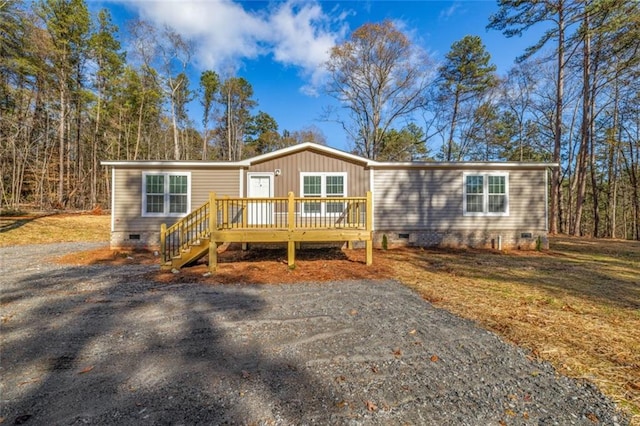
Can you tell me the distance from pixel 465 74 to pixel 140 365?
2347 cm

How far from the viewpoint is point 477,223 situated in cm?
1029

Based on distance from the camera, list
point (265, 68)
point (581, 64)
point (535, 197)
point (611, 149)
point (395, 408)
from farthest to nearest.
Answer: point (265, 68)
point (611, 149)
point (581, 64)
point (535, 197)
point (395, 408)

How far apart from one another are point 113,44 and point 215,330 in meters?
27.5

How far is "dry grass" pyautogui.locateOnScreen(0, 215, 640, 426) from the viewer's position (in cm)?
289

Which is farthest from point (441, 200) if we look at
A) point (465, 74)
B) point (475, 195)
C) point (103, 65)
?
point (103, 65)

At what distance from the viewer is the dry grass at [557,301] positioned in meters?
A: 2.76

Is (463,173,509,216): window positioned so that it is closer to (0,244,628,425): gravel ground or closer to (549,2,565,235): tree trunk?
(549,2,565,235): tree trunk

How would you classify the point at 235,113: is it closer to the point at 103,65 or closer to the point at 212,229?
the point at 103,65

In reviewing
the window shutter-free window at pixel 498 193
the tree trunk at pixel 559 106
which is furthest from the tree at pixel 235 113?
→ the tree trunk at pixel 559 106

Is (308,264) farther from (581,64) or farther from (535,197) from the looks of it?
(581,64)

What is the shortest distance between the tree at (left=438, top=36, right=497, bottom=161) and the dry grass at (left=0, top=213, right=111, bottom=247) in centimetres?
2262

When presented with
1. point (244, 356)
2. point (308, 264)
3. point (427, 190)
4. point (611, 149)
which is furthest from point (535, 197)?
point (611, 149)

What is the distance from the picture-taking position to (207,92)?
1056 inches

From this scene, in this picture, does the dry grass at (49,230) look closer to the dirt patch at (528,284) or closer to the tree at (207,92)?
the dirt patch at (528,284)
